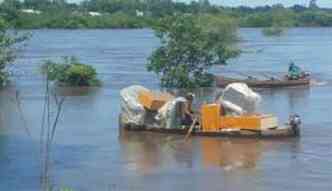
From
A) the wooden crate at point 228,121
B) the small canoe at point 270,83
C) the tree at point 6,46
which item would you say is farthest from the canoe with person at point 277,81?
the wooden crate at point 228,121

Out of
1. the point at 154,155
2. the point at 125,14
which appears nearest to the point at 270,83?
the point at 154,155

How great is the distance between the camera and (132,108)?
89.3 ft

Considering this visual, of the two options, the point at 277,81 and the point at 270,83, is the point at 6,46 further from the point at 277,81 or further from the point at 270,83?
the point at 277,81

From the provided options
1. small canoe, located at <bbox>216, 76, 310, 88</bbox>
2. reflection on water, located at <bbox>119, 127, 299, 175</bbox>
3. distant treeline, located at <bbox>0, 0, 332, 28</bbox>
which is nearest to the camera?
reflection on water, located at <bbox>119, 127, 299, 175</bbox>

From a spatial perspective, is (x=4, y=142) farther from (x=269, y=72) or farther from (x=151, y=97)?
(x=269, y=72)

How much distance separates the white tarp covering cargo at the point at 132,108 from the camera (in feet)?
89.2

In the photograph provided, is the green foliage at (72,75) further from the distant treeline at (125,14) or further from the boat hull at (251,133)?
the distant treeline at (125,14)

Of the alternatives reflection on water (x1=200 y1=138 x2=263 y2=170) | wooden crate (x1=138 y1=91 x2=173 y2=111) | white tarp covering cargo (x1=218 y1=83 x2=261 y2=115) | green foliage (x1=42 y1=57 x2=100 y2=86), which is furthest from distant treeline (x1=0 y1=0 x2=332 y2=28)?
reflection on water (x1=200 y1=138 x2=263 y2=170)

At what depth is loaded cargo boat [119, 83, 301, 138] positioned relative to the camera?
1007 inches

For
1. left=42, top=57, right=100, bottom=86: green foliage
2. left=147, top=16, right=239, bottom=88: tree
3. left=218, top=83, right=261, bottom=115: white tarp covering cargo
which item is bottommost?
left=42, top=57, right=100, bottom=86: green foliage

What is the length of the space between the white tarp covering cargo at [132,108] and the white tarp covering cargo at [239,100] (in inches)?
91.2

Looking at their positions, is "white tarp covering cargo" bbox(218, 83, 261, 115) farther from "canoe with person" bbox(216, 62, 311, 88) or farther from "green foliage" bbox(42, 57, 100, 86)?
"green foliage" bbox(42, 57, 100, 86)

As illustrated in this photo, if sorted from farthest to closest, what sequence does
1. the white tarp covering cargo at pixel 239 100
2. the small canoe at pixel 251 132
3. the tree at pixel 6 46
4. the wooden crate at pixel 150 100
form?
the tree at pixel 6 46, the wooden crate at pixel 150 100, the white tarp covering cargo at pixel 239 100, the small canoe at pixel 251 132

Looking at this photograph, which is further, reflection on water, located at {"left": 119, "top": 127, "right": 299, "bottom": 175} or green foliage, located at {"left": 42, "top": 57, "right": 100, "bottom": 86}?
green foliage, located at {"left": 42, "top": 57, "right": 100, "bottom": 86}
